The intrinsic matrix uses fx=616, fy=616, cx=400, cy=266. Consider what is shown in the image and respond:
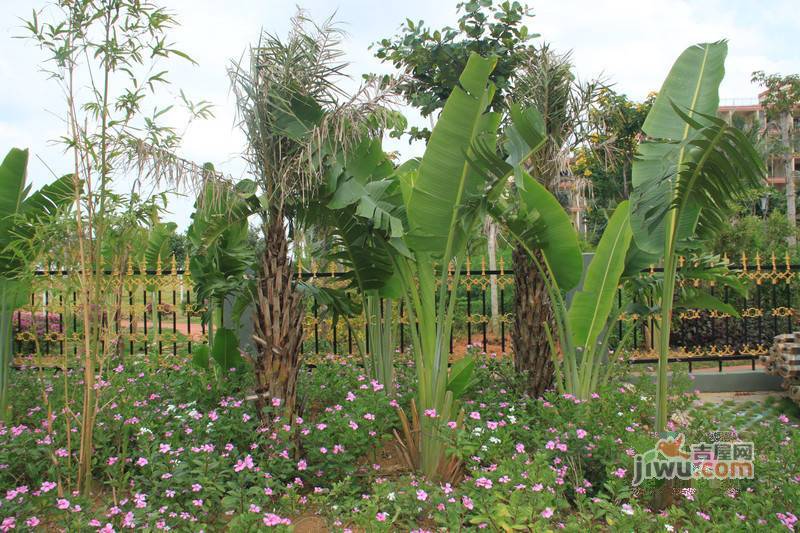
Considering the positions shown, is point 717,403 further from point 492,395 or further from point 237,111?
point 237,111

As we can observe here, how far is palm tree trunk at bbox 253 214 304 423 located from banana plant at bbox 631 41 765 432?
2638 mm

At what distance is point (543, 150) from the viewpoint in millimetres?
6277

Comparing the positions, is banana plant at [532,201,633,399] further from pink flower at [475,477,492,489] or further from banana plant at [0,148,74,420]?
banana plant at [0,148,74,420]

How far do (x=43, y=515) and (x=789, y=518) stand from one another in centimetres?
450

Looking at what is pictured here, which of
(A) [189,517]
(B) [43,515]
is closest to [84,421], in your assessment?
(B) [43,515]

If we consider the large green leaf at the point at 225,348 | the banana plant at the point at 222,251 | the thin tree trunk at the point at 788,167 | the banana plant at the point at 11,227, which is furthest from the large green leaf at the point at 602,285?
the thin tree trunk at the point at 788,167

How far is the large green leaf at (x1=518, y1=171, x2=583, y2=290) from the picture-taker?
5.31m

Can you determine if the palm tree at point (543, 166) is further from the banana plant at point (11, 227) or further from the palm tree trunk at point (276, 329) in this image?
the banana plant at point (11, 227)

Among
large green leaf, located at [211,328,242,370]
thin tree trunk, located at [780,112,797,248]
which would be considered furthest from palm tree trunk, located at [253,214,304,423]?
thin tree trunk, located at [780,112,797,248]

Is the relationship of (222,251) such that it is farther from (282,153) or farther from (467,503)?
(467,503)

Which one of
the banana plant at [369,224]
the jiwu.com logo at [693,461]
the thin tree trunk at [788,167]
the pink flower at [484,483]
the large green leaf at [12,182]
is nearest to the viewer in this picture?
the pink flower at [484,483]

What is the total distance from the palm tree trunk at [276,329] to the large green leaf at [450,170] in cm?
106

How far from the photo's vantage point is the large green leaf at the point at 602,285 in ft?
18.1

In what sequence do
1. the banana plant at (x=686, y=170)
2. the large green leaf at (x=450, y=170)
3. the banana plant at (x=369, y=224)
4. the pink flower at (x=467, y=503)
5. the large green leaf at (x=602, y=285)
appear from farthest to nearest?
1. the large green leaf at (x=602, y=285)
2. the banana plant at (x=369, y=224)
3. the large green leaf at (x=450, y=170)
4. the banana plant at (x=686, y=170)
5. the pink flower at (x=467, y=503)
